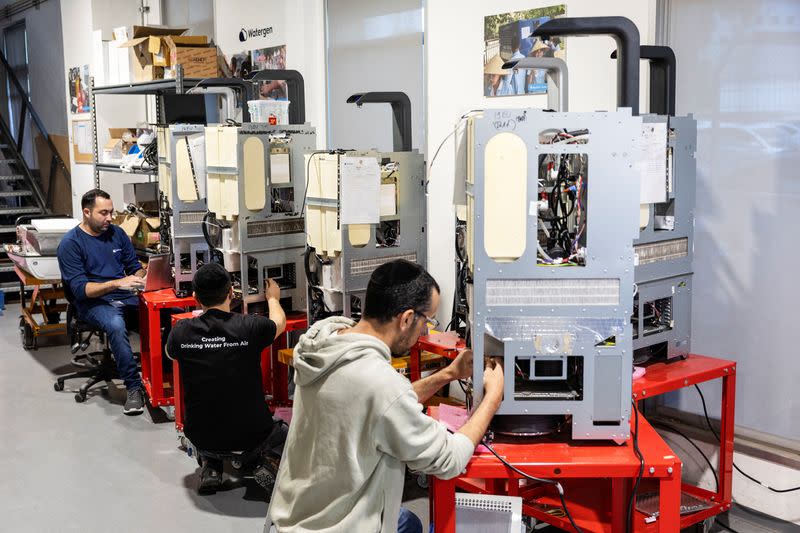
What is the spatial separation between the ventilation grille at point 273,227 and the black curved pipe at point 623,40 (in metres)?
2.17

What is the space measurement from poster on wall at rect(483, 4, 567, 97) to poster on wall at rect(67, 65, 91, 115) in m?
5.53

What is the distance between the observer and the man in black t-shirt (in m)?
3.74

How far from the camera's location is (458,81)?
4535 mm

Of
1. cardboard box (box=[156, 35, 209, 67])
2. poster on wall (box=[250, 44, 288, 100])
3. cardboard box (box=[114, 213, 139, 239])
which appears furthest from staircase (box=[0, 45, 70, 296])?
poster on wall (box=[250, 44, 288, 100])

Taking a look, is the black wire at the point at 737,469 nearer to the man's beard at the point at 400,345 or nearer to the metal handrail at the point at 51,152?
the man's beard at the point at 400,345

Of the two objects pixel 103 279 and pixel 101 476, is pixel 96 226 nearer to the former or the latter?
pixel 103 279

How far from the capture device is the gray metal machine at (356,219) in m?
3.80

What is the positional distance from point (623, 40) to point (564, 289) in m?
0.92

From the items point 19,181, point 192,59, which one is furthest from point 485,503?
point 19,181

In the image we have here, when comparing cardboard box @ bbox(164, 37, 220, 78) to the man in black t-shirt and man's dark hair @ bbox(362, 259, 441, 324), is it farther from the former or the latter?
man's dark hair @ bbox(362, 259, 441, 324)

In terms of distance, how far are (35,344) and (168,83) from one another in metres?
2.44

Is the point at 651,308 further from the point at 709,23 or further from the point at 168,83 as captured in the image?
the point at 168,83

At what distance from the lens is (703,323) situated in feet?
12.2

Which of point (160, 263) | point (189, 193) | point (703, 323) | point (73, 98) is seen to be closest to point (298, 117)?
point (189, 193)
